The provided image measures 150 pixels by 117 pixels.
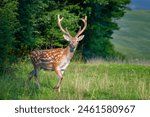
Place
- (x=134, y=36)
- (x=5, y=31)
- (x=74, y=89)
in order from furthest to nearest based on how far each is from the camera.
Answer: (x=134, y=36) < (x=5, y=31) < (x=74, y=89)

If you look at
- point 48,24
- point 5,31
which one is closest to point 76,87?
point 5,31

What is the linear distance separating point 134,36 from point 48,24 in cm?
6518

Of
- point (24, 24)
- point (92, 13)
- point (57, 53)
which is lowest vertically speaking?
point (92, 13)

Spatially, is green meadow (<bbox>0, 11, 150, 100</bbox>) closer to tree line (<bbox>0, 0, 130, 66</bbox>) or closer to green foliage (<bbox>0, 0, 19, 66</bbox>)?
green foliage (<bbox>0, 0, 19, 66</bbox>)

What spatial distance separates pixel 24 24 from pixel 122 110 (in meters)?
15.7

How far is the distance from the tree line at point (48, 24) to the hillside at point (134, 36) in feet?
120

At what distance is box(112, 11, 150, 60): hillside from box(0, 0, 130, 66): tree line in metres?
36.7

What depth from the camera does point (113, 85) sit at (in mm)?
19094

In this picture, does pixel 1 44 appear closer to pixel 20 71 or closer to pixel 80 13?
pixel 20 71

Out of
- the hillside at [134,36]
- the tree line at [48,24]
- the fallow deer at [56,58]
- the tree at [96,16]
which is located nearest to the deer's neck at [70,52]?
the fallow deer at [56,58]

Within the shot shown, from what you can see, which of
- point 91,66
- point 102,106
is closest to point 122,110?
point 102,106

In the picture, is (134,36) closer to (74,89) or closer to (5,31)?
(5,31)

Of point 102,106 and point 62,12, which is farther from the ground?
point 102,106

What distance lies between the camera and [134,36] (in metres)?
101
